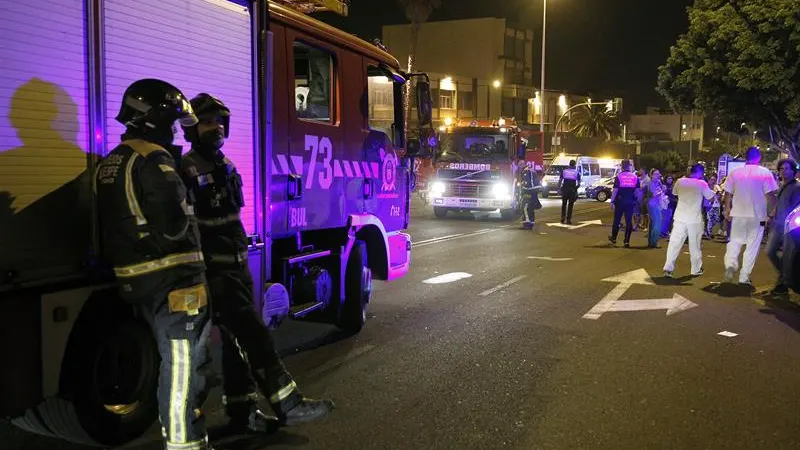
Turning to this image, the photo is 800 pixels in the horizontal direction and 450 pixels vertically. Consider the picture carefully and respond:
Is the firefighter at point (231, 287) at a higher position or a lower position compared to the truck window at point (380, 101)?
lower

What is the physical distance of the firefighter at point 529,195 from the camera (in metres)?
17.8

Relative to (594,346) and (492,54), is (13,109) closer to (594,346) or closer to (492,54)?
(594,346)

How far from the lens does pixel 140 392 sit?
4023 mm

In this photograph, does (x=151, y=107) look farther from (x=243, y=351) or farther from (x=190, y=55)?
(x=243, y=351)

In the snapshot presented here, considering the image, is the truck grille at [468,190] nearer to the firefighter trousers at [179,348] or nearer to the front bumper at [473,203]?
the front bumper at [473,203]

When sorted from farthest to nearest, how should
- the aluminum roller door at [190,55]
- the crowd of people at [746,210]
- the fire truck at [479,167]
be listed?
the fire truck at [479,167], the crowd of people at [746,210], the aluminum roller door at [190,55]

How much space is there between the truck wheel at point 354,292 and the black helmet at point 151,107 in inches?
127

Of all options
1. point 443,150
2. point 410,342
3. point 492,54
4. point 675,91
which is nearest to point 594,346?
point 410,342

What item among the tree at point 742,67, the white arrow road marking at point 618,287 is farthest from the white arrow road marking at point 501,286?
the tree at point 742,67

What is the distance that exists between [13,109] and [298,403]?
2.26 metres

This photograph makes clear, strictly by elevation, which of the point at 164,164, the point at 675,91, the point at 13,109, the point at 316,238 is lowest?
the point at 316,238

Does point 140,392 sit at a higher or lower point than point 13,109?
lower

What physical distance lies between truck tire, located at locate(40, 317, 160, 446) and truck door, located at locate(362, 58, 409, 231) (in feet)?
10.1

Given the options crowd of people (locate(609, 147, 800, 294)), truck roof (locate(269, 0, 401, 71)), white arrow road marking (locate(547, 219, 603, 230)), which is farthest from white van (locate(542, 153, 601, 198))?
truck roof (locate(269, 0, 401, 71))
